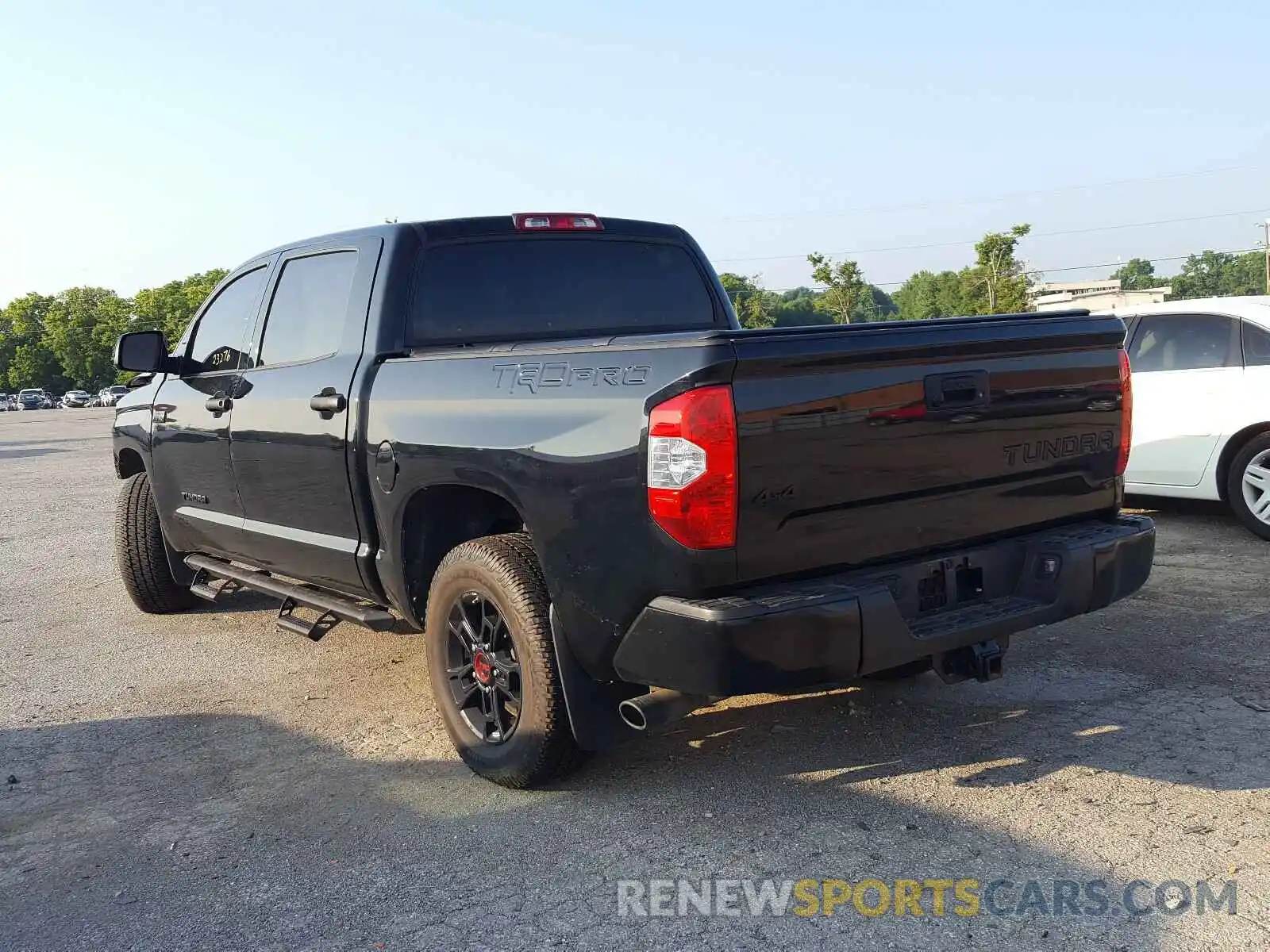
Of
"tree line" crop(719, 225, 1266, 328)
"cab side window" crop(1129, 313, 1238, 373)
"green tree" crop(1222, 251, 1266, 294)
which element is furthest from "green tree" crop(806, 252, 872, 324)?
"green tree" crop(1222, 251, 1266, 294)

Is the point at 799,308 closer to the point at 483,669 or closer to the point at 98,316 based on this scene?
the point at 483,669

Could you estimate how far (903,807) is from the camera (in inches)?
137

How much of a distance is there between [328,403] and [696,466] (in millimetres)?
1968

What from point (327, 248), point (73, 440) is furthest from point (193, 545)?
point (73, 440)

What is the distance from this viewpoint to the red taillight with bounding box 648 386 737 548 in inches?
117

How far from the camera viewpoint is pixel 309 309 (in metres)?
4.86

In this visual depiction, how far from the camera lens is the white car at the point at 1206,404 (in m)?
7.29

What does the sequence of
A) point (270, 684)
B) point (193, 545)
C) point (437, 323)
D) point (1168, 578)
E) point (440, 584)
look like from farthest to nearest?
point (1168, 578), point (193, 545), point (270, 684), point (437, 323), point (440, 584)

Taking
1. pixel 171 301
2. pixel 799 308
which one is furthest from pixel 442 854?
pixel 171 301

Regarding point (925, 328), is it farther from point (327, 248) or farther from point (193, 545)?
point (193, 545)

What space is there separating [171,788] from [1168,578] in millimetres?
5322

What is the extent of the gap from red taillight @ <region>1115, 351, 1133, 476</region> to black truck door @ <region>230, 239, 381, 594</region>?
2846 millimetres

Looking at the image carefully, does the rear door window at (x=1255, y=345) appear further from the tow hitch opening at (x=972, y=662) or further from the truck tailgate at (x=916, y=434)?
the tow hitch opening at (x=972, y=662)

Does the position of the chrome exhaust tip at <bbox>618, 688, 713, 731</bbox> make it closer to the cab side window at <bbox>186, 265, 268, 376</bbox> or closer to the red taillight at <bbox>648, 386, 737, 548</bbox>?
the red taillight at <bbox>648, 386, 737, 548</bbox>
